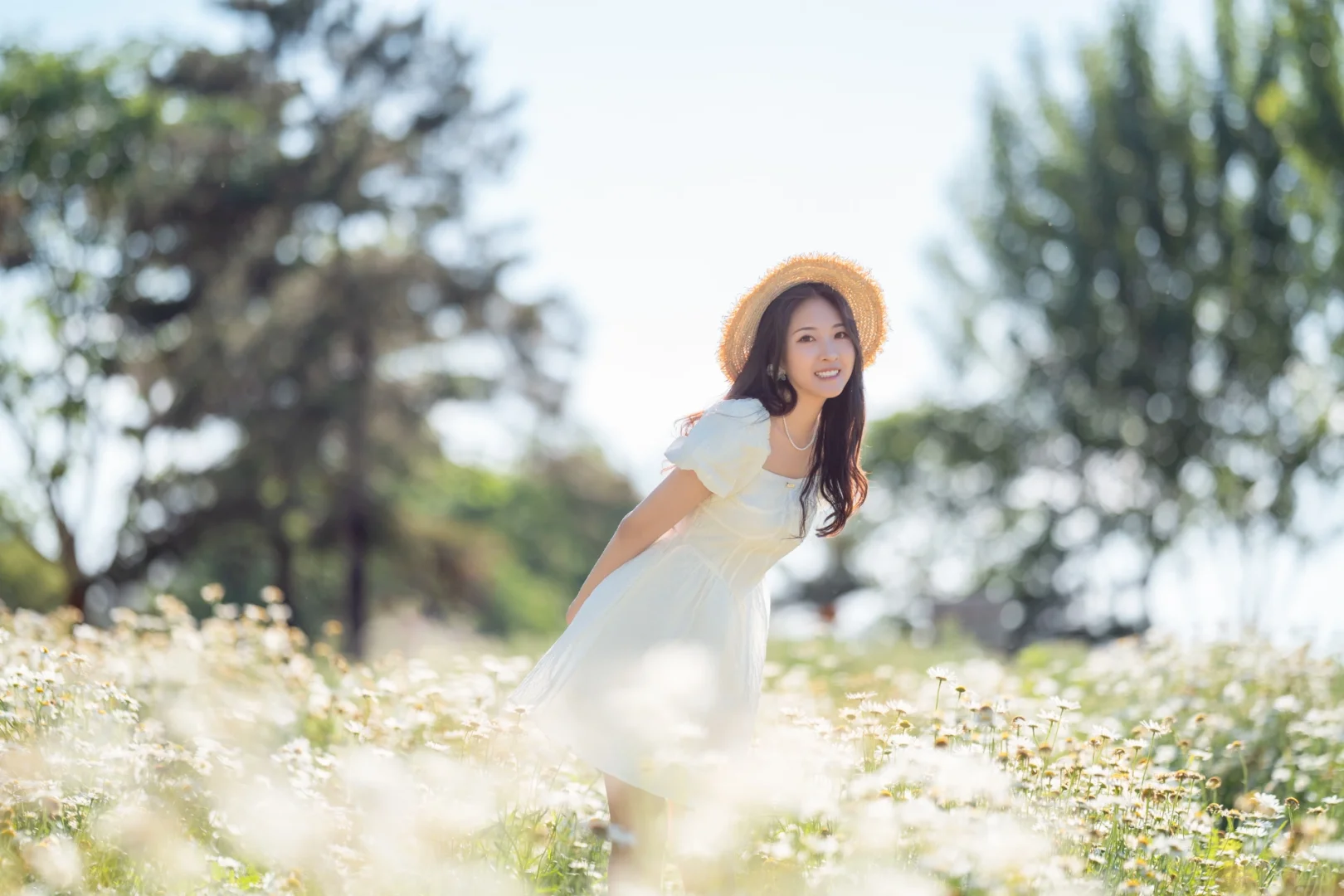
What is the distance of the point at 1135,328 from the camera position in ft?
78.4

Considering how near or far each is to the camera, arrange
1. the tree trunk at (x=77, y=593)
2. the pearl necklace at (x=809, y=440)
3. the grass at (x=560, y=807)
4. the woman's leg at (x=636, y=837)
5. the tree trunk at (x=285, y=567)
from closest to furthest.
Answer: the grass at (x=560, y=807) → the woman's leg at (x=636, y=837) → the pearl necklace at (x=809, y=440) → the tree trunk at (x=77, y=593) → the tree trunk at (x=285, y=567)

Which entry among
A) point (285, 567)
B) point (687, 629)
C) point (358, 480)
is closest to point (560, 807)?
point (687, 629)

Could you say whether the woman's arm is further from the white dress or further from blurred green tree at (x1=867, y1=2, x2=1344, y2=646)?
blurred green tree at (x1=867, y1=2, x2=1344, y2=646)

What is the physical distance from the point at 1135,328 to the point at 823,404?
2128 centimetres

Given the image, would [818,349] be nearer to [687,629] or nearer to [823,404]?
[823,404]

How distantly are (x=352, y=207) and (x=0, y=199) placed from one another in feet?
17.6

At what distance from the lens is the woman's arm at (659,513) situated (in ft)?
12.5

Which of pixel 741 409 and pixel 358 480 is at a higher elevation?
pixel 741 409

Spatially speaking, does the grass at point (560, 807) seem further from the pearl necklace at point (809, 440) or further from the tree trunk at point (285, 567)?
the tree trunk at point (285, 567)

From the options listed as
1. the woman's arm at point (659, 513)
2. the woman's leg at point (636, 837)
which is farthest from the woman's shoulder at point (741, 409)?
the woman's leg at point (636, 837)

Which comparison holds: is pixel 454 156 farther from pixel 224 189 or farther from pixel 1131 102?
pixel 1131 102

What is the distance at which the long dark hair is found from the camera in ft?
13.5

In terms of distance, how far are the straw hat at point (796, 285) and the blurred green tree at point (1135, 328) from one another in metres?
16.8

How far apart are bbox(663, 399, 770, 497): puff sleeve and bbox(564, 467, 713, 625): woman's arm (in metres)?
0.05
